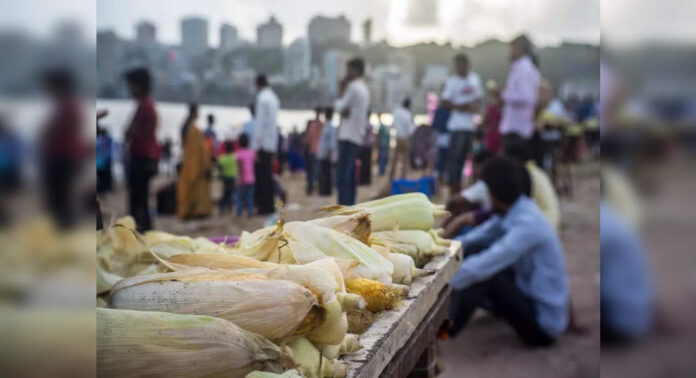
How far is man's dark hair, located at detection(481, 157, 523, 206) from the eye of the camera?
3.89 metres

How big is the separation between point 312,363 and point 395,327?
36cm

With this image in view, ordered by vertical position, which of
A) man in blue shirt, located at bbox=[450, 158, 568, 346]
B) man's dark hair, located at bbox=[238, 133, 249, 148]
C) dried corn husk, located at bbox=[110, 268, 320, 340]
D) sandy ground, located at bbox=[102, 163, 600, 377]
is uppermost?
man's dark hair, located at bbox=[238, 133, 249, 148]

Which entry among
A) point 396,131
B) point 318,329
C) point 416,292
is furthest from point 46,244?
point 396,131

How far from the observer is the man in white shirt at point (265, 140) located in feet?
25.7

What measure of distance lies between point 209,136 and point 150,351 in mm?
11910

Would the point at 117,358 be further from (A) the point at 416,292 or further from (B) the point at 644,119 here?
(A) the point at 416,292

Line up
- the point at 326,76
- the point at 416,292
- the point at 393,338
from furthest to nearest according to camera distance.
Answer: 1. the point at 326,76
2. the point at 416,292
3. the point at 393,338

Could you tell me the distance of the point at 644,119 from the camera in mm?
667

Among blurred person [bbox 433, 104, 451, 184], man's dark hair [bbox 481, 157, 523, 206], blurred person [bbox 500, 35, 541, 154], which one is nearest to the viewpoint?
man's dark hair [bbox 481, 157, 523, 206]

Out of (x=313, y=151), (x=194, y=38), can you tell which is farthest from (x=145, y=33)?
(x=313, y=151)

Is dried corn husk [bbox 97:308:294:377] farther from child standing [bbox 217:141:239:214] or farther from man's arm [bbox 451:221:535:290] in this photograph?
child standing [bbox 217:141:239:214]

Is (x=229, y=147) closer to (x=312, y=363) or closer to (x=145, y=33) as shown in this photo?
(x=312, y=363)

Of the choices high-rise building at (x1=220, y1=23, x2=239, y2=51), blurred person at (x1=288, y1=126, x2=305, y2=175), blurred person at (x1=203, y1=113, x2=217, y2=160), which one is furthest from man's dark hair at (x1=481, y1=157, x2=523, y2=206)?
high-rise building at (x1=220, y1=23, x2=239, y2=51)

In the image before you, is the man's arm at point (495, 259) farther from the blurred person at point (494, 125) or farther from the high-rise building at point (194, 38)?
the high-rise building at point (194, 38)
